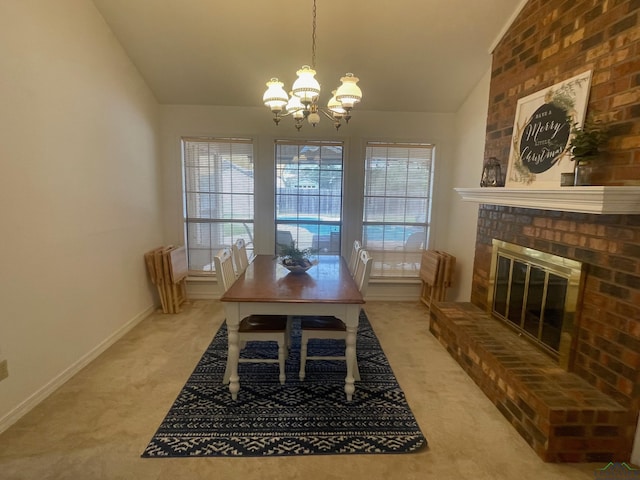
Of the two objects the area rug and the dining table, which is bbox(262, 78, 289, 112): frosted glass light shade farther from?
the area rug

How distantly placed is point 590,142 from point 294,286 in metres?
1.96

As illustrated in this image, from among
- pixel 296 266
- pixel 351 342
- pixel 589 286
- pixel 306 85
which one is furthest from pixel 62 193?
pixel 589 286

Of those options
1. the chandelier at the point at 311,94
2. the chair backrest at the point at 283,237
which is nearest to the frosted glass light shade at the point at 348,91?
the chandelier at the point at 311,94

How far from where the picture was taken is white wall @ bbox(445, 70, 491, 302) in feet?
11.4

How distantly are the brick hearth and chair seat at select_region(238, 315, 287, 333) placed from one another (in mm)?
1425

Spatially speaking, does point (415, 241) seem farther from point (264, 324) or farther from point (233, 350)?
point (233, 350)

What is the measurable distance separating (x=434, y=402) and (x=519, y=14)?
298cm

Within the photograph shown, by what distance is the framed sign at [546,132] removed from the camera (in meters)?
2.14

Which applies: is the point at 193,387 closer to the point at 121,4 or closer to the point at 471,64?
the point at 121,4

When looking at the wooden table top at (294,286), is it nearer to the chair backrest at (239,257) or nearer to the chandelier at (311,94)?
the chair backrest at (239,257)

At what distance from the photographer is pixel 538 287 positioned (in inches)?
96.5

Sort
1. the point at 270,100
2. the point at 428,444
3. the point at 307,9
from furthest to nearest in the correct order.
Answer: the point at 307,9 → the point at 270,100 → the point at 428,444

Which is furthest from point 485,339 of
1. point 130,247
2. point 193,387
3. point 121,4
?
point 121,4

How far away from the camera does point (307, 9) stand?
2760 mm
